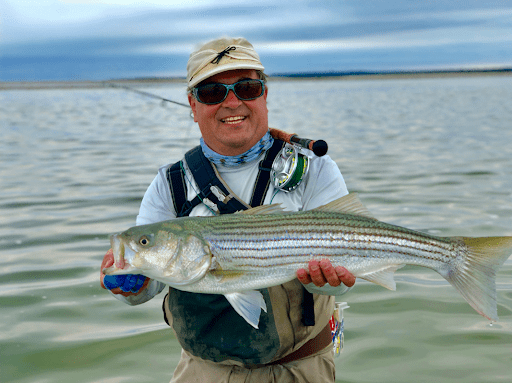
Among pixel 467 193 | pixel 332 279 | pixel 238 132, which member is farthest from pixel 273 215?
pixel 467 193

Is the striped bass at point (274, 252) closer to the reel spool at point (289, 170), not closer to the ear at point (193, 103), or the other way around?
the reel spool at point (289, 170)

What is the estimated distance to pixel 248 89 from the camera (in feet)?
12.9

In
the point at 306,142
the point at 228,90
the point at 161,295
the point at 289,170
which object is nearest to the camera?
the point at 306,142

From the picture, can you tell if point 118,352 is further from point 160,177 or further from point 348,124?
Answer: point 348,124

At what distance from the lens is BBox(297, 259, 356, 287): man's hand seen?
10.6ft

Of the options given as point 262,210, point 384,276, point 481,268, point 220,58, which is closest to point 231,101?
point 220,58

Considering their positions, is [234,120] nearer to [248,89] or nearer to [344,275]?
[248,89]

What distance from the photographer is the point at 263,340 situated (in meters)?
3.61

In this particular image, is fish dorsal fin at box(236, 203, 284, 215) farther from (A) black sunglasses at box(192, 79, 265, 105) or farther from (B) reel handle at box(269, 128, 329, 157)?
(A) black sunglasses at box(192, 79, 265, 105)

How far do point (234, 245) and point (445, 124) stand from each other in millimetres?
23505

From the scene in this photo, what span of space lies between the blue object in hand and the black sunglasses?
1.45m

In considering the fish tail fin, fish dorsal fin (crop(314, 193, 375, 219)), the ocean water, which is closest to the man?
fish dorsal fin (crop(314, 193, 375, 219))

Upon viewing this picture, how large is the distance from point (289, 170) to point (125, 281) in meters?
1.44

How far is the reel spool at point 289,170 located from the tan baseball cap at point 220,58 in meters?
0.75
